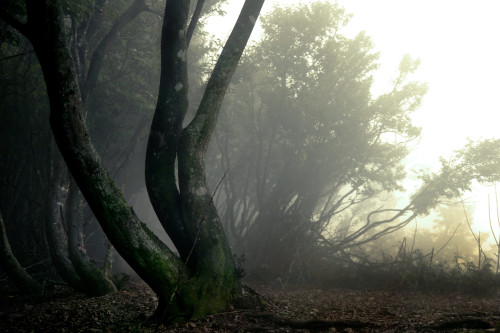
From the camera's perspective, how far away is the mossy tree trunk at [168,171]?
401cm

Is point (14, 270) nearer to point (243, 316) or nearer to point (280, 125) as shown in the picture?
point (243, 316)

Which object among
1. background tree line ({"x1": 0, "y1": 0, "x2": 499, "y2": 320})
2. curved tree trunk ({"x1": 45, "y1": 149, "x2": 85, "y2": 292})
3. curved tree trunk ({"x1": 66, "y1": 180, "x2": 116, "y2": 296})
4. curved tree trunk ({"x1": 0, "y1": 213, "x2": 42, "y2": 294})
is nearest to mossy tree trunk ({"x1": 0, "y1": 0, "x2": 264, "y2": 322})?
curved tree trunk ({"x1": 66, "y1": 180, "x2": 116, "y2": 296})

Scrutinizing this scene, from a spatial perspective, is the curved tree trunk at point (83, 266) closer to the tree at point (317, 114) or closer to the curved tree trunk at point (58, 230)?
the curved tree trunk at point (58, 230)

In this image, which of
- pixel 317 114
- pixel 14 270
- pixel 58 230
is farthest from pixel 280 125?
pixel 14 270

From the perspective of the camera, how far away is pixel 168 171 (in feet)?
17.5

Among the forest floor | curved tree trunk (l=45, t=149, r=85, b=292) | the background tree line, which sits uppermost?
the background tree line

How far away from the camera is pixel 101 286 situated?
677 centimetres

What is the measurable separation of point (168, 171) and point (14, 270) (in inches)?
159

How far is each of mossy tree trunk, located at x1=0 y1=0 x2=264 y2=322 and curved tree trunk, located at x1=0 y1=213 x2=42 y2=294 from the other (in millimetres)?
3360

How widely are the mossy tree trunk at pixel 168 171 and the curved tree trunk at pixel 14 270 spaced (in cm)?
336

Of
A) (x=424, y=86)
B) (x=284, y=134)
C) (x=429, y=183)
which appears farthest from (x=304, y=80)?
(x=429, y=183)

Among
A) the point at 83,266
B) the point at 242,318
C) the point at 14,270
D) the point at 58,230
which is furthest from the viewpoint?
the point at 58,230

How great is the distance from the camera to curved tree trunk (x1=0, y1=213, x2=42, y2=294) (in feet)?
20.8

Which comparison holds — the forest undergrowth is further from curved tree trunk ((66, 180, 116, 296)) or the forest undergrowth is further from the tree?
the tree
